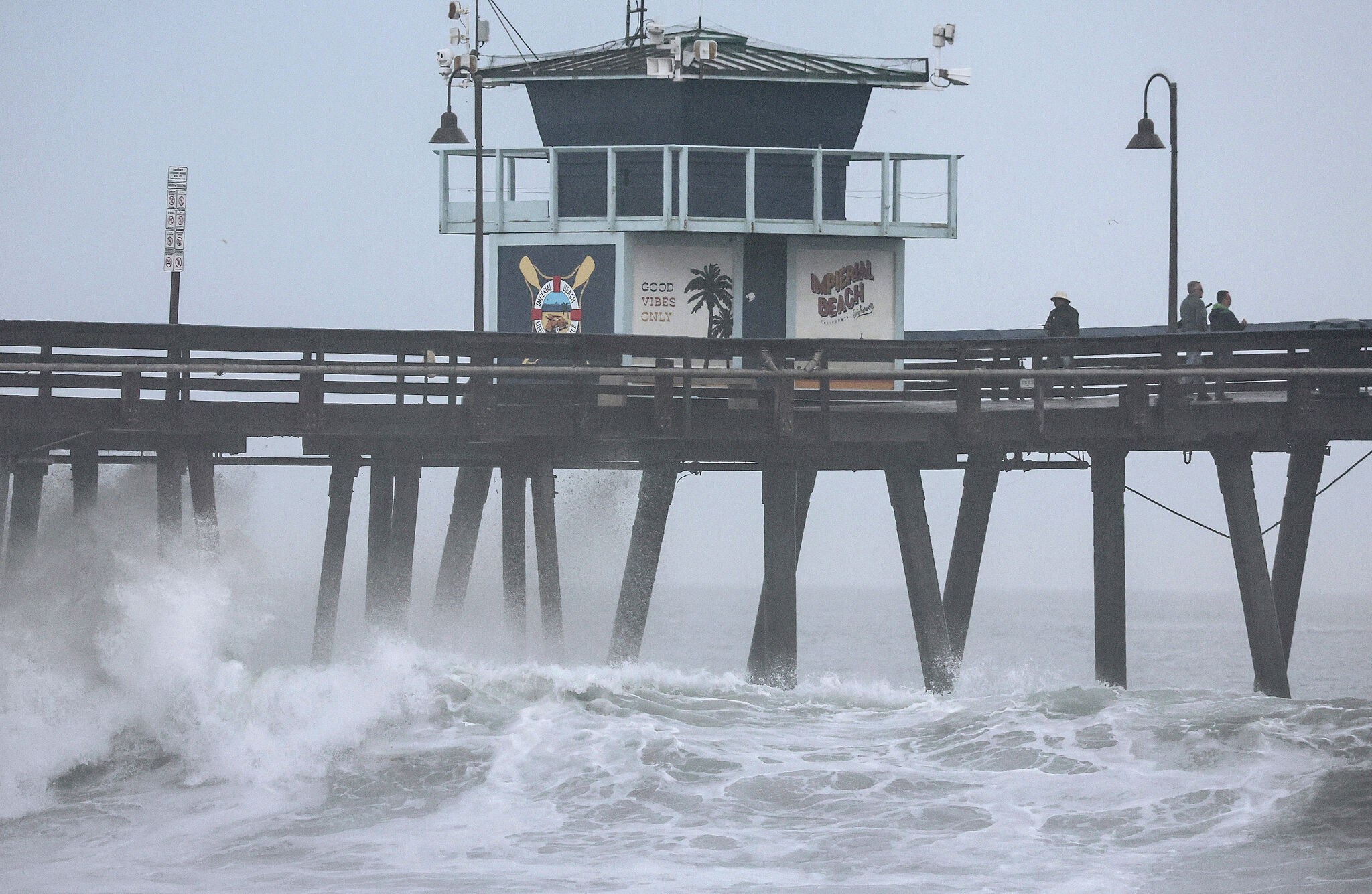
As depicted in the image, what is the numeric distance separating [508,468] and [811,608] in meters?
101

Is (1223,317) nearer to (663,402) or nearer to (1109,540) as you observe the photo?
(1109,540)

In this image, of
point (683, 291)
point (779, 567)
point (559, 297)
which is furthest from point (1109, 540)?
point (559, 297)

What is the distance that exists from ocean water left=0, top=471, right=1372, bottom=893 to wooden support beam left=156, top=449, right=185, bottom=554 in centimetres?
46

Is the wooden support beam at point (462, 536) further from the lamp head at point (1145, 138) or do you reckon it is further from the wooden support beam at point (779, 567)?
the lamp head at point (1145, 138)

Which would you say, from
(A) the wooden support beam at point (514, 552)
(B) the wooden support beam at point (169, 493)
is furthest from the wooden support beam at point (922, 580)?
(B) the wooden support beam at point (169, 493)

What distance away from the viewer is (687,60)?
2178 centimetres

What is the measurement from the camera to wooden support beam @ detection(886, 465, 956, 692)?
18.9 meters

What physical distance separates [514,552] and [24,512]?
5588mm

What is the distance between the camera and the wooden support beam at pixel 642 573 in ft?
66.6

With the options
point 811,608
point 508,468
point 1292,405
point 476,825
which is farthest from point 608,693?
point 811,608

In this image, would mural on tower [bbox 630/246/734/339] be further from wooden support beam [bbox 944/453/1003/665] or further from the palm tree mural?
wooden support beam [bbox 944/453/1003/665]

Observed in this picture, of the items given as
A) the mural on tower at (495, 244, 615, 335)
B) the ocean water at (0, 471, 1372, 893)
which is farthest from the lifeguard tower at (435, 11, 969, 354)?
the ocean water at (0, 471, 1372, 893)

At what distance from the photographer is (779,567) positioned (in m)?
18.9

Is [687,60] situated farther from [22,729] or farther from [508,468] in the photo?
[22,729]
